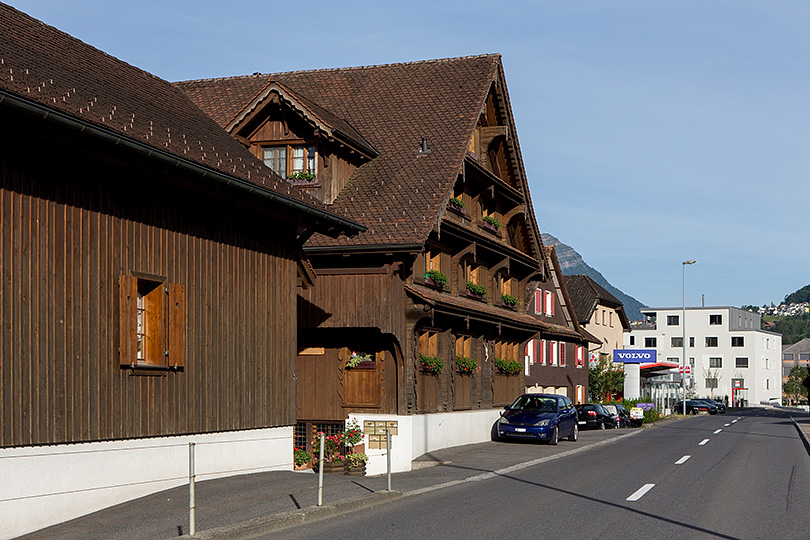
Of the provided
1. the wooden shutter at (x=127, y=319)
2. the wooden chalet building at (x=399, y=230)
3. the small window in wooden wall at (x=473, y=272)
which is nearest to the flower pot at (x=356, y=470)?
the wooden chalet building at (x=399, y=230)

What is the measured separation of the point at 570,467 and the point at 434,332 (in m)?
7.02

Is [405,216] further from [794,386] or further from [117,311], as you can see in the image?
[794,386]

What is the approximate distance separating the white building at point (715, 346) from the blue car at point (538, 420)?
363ft

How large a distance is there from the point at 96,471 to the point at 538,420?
19.0m

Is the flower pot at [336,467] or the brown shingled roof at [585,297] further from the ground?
the brown shingled roof at [585,297]

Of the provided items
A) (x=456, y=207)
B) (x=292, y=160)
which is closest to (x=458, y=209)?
(x=456, y=207)

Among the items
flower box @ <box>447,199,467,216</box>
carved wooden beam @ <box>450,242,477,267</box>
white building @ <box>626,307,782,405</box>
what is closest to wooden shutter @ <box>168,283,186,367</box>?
flower box @ <box>447,199,467,216</box>

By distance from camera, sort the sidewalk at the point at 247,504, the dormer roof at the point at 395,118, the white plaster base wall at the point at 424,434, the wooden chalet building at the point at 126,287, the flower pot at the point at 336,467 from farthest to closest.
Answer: the dormer roof at the point at 395,118 < the white plaster base wall at the point at 424,434 < the flower pot at the point at 336,467 < the wooden chalet building at the point at 126,287 < the sidewalk at the point at 247,504

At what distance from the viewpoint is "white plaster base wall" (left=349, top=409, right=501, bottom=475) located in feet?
80.4

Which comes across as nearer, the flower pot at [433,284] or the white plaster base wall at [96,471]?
the white plaster base wall at [96,471]

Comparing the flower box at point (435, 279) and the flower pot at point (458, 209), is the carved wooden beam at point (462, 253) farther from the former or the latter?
the flower box at point (435, 279)

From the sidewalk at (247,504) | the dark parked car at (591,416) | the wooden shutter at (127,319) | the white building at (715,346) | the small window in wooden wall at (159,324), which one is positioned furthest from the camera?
Answer: the white building at (715,346)

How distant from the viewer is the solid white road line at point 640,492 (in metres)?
15.6

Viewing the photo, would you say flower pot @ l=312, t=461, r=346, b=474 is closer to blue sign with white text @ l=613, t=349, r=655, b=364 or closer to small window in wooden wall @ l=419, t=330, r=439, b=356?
small window in wooden wall @ l=419, t=330, r=439, b=356
